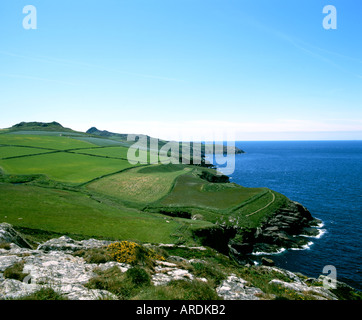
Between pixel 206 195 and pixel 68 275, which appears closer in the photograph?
pixel 68 275

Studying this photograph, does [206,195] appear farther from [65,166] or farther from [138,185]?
[65,166]

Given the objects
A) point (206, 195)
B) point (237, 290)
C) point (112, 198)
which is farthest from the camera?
point (206, 195)

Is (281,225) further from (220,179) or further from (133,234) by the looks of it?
(220,179)

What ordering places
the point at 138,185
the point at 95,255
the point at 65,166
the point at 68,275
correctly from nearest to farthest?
the point at 68,275 → the point at 95,255 → the point at 138,185 → the point at 65,166

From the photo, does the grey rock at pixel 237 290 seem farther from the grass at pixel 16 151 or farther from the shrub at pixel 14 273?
the grass at pixel 16 151

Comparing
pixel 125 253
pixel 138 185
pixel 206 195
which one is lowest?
pixel 206 195

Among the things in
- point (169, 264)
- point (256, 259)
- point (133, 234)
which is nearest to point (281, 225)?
point (256, 259)

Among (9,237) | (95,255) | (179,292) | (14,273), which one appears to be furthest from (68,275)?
(9,237)

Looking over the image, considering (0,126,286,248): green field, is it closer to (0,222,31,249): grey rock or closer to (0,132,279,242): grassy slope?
(0,132,279,242): grassy slope
